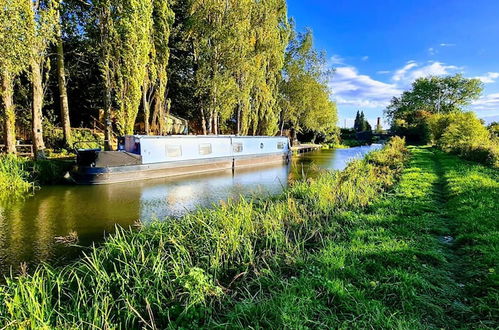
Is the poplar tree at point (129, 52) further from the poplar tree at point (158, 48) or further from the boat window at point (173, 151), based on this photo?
the boat window at point (173, 151)

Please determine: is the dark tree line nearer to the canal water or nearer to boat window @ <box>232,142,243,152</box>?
boat window @ <box>232,142,243,152</box>

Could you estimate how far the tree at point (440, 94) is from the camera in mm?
55269

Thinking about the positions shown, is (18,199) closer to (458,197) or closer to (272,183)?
(272,183)

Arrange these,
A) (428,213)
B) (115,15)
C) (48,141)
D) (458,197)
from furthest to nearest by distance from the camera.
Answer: (48,141) → (115,15) → (458,197) → (428,213)

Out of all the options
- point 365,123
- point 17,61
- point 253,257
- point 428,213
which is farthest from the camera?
point 365,123

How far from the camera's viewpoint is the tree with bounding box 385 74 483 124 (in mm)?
55269

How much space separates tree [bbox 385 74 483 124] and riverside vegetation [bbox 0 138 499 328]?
195 ft

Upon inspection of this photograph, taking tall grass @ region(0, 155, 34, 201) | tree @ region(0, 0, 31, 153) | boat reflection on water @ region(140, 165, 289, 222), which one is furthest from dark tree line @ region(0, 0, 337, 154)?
boat reflection on water @ region(140, 165, 289, 222)

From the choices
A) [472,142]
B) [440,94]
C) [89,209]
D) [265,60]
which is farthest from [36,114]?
[440,94]

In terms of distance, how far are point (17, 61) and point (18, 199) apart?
151 inches

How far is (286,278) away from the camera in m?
3.29

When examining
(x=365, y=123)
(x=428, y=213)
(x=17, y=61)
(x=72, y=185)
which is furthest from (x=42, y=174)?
(x=365, y=123)

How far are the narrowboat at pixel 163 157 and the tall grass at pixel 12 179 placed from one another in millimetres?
1508

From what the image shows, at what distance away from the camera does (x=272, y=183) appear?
1197 centimetres
